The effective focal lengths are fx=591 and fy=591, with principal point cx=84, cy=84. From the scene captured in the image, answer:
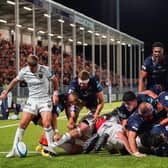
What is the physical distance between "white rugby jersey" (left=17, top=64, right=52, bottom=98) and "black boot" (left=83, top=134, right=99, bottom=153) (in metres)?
1.10

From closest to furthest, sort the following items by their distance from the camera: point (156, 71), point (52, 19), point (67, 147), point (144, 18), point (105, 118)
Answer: point (67, 147) < point (105, 118) < point (156, 71) < point (52, 19) < point (144, 18)

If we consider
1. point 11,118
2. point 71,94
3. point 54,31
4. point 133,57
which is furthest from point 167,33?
point 71,94

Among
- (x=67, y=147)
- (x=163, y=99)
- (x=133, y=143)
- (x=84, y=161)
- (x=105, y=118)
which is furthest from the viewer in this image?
(x=105, y=118)

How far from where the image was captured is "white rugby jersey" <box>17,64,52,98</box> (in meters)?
10.2

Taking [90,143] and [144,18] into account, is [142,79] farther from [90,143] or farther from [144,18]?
[144,18]

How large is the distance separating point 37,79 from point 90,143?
57.3 inches

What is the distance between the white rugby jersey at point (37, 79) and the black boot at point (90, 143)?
3.62 feet

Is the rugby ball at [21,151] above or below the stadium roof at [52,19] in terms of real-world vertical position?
below

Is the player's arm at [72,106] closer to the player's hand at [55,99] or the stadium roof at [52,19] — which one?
the player's hand at [55,99]

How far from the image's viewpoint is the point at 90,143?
408 inches

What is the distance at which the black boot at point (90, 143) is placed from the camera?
10.3m

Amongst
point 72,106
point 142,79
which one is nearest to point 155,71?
point 142,79

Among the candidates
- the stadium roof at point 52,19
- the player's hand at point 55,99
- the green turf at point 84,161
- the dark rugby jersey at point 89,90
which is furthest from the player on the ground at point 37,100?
the stadium roof at point 52,19

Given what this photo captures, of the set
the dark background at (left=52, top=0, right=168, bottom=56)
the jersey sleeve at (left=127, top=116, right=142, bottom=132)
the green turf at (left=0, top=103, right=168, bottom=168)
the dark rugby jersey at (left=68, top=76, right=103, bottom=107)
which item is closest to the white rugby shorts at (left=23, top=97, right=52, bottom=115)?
the green turf at (left=0, top=103, right=168, bottom=168)
